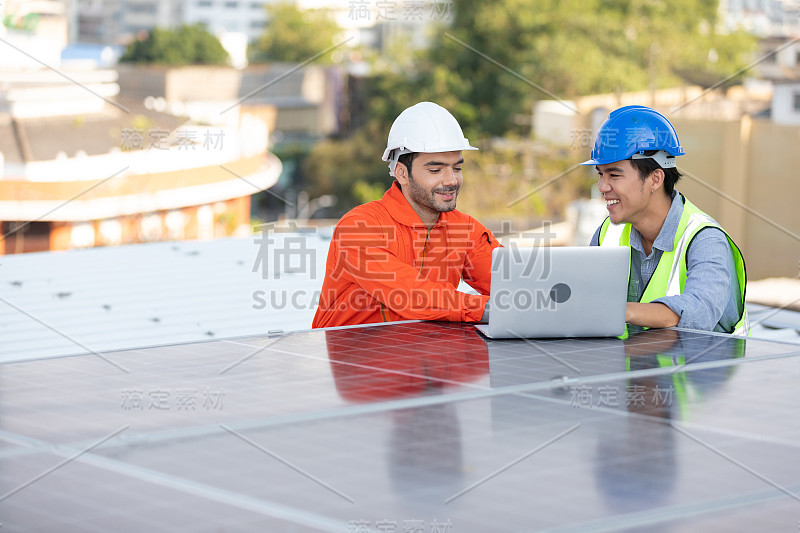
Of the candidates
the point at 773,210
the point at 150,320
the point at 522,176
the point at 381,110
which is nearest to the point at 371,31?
the point at 381,110

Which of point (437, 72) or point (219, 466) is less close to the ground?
point (437, 72)

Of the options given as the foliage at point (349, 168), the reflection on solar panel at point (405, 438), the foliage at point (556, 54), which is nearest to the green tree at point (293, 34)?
the foliage at point (349, 168)

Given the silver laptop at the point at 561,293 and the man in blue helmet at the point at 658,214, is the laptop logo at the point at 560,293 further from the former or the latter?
the man in blue helmet at the point at 658,214

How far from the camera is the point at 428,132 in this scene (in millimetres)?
4055

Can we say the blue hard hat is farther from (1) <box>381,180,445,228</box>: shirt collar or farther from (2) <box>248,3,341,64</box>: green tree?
(2) <box>248,3,341,64</box>: green tree

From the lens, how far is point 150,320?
19.5 ft

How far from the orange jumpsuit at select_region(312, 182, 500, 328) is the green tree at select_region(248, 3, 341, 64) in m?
65.7

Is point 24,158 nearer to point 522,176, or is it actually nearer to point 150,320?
point 522,176

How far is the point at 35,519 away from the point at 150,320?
4.51 meters

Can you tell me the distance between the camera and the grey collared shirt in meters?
3.32

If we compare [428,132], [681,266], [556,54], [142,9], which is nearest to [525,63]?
[556,54]

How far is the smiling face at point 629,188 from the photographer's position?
3.73 meters

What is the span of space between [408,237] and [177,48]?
5994 cm

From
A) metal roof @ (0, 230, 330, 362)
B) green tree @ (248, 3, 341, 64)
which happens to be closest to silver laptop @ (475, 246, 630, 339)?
metal roof @ (0, 230, 330, 362)
